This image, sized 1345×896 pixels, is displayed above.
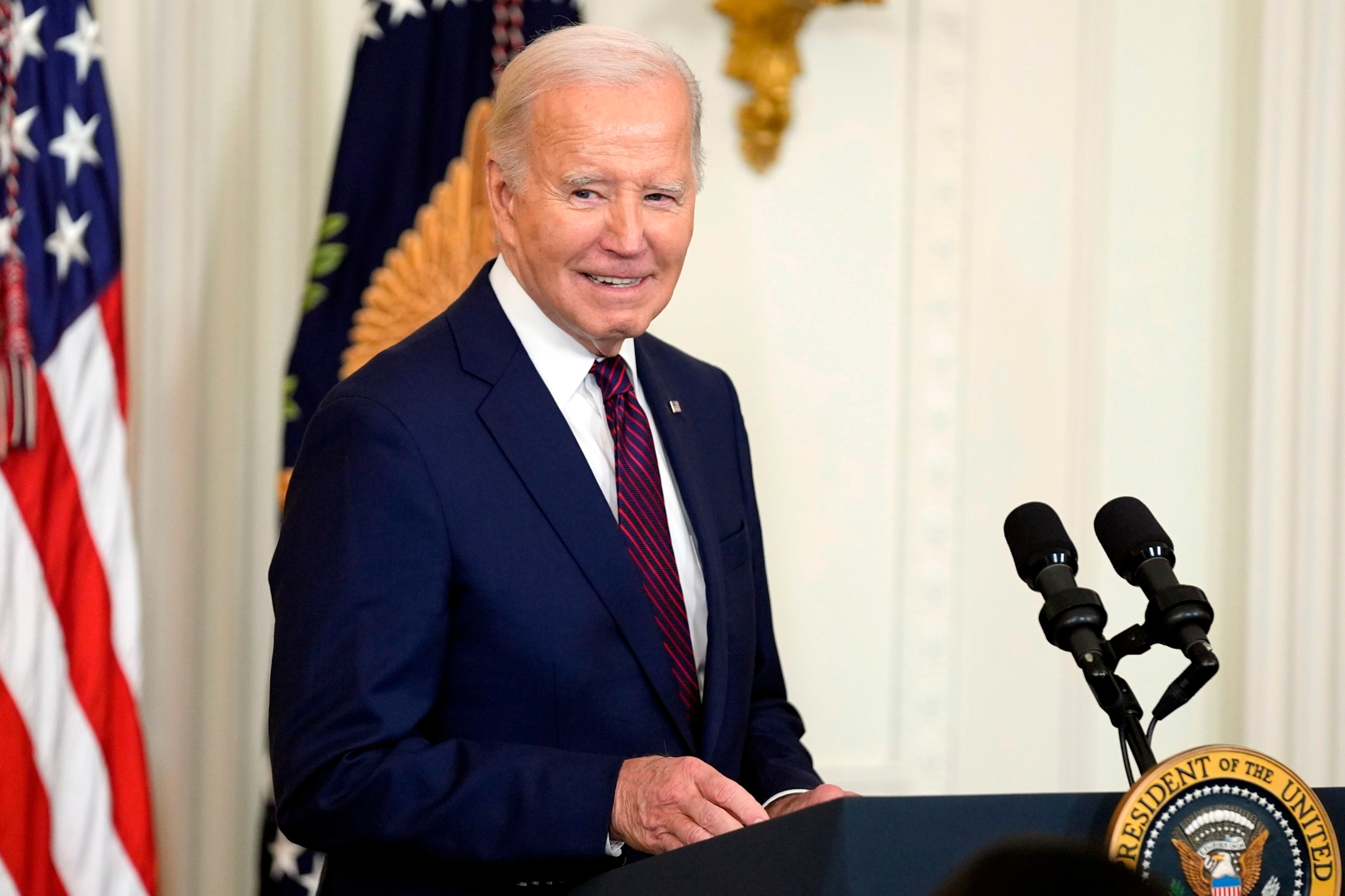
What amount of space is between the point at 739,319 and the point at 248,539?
4.21 feet

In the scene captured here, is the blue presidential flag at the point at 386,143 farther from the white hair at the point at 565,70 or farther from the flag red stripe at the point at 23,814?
the white hair at the point at 565,70

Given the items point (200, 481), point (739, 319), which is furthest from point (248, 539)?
point (739, 319)

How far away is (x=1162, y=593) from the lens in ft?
4.45

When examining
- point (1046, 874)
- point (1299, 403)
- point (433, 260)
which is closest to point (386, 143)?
point (433, 260)

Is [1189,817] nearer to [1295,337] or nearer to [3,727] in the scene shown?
[3,727]

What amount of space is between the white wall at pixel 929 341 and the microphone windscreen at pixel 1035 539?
6.55 ft

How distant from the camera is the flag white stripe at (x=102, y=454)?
2.84 metres

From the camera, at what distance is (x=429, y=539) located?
5.45ft

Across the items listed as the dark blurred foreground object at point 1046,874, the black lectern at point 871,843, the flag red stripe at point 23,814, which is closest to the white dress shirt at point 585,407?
the black lectern at point 871,843

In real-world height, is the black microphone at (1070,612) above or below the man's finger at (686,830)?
above

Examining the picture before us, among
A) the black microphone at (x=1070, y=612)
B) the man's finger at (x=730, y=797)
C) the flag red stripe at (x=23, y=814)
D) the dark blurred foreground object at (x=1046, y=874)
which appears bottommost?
the flag red stripe at (x=23, y=814)

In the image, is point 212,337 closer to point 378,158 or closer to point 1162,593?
point 378,158

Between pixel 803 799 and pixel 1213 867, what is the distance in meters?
0.64

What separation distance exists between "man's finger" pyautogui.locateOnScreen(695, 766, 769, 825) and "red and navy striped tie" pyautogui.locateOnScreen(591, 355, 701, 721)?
347 mm
